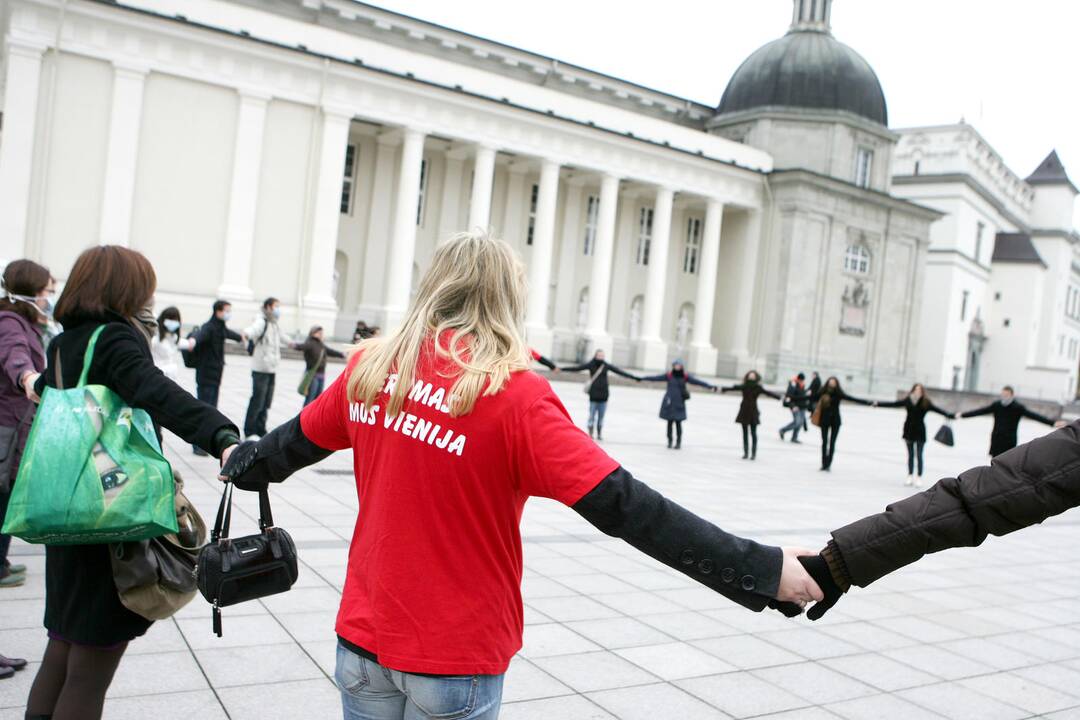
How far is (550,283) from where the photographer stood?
4509cm

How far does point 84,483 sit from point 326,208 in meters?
33.3

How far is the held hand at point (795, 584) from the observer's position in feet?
7.32

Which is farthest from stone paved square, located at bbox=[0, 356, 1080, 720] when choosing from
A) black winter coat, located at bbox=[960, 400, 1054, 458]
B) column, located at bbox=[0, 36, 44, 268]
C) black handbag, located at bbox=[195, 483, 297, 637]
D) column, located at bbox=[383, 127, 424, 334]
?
column, located at bbox=[383, 127, 424, 334]

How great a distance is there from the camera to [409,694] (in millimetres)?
2100

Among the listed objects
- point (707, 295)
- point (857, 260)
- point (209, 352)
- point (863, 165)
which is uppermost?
point (863, 165)

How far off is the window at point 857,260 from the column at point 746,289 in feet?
16.7

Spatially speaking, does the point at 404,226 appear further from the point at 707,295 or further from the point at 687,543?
the point at 687,543

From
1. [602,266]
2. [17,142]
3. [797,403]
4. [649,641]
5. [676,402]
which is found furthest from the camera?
[602,266]

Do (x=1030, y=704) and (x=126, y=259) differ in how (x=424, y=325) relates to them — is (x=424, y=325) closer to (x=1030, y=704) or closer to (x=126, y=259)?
(x=126, y=259)

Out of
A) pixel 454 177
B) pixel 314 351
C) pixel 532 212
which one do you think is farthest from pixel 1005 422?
pixel 532 212

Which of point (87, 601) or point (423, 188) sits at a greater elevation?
point (423, 188)

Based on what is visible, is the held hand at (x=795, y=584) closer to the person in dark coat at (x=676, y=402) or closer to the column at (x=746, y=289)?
the person in dark coat at (x=676, y=402)

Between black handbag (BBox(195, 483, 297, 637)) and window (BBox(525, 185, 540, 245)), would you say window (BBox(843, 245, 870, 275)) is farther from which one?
black handbag (BBox(195, 483, 297, 637))

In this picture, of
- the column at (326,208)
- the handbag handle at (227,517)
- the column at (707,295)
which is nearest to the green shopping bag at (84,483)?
the handbag handle at (227,517)
